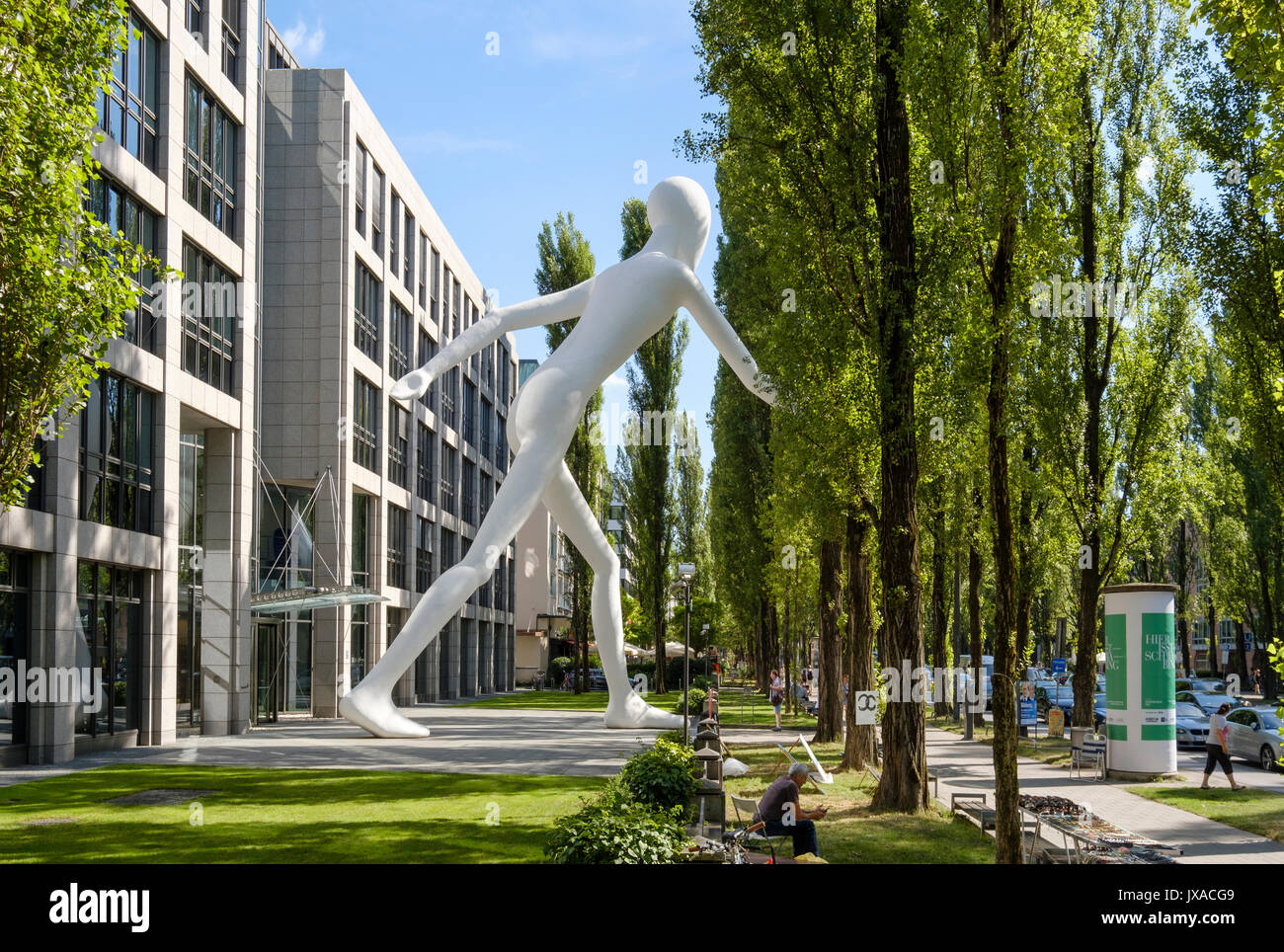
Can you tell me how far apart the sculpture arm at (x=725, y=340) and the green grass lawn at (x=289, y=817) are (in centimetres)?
463

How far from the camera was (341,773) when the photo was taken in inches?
714

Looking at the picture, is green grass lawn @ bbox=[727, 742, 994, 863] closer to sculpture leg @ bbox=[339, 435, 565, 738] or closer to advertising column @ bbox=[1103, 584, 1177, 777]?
advertising column @ bbox=[1103, 584, 1177, 777]

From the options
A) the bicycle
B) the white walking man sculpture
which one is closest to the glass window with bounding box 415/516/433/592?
the bicycle

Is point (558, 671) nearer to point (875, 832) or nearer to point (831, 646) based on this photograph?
point (831, 646)

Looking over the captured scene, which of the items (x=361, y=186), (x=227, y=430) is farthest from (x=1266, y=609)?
(x=227, y=430)

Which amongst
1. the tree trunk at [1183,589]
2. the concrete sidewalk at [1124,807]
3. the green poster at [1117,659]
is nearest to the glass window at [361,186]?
the concrete sidewalk at [1124,807]

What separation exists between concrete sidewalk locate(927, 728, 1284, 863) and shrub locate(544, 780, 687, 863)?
744 cm

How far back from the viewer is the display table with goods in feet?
35.1

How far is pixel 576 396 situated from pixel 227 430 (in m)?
20.8

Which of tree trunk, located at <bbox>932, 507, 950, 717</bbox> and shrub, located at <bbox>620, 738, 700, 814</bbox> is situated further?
tree trunk, located at <bbox>932, 507, 950, 717</bbox>
